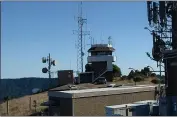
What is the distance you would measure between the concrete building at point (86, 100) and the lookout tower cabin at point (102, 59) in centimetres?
1836

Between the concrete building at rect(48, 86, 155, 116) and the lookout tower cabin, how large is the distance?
60.2ft

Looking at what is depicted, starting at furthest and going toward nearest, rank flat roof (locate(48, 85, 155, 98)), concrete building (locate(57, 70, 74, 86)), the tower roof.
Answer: the tower roof
concrete building (locate(57, 70, 74, 86))
flat roof (locate(48, 85, 155, 98))

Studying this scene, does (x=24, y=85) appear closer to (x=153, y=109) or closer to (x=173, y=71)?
(x=153, y=109)

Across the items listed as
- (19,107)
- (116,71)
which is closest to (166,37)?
(19,107)

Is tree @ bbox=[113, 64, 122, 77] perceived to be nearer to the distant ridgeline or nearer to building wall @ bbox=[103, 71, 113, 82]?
building wall @ bbox=[103, 71, 113, 82]

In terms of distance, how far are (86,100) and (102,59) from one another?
21.3 metres

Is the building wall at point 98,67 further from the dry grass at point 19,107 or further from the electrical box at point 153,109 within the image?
the electrical box at point 153,109

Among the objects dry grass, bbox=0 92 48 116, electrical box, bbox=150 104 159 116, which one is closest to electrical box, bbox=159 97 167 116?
electrical box, bbox=150 104 159 116

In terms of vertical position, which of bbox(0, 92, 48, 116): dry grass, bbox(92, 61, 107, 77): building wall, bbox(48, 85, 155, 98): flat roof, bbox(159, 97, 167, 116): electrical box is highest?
bbox(92, 61, 107, 77): building wall

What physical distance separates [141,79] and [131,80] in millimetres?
1968

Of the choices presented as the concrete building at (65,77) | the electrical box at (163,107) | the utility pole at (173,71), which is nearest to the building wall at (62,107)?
the utility pole at (173,71)

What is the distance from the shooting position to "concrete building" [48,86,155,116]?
20.4 metres

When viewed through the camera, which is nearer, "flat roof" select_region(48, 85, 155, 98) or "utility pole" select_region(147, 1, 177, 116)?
"utility pole" select_region(147, 1, 177, 116)

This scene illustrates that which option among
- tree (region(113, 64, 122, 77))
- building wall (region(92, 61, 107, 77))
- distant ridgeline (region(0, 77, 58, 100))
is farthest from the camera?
tree (region(113, 64, 122, 77))
